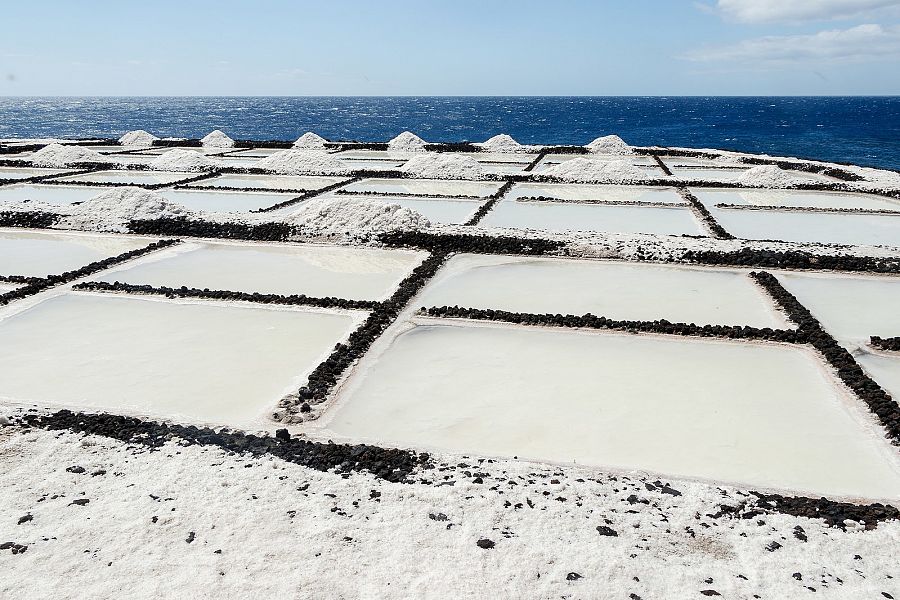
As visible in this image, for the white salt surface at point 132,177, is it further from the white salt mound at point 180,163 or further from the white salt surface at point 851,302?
the white salt surface at point 851,302

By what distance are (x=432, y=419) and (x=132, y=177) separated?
75.4ft

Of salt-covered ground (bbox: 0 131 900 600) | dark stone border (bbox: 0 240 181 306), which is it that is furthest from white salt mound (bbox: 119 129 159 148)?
dark stone border (bbox: 0 240 181 306)

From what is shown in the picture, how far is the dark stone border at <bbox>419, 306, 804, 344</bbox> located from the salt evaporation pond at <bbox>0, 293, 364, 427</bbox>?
5.40ft

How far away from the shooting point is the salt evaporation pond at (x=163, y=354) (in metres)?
7.14

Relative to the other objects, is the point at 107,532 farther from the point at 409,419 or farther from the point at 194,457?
the point at 409,419

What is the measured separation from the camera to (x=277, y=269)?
12727 mm

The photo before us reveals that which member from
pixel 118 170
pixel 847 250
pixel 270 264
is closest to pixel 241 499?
pixel 270 264

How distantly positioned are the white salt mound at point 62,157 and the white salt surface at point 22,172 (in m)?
1.07

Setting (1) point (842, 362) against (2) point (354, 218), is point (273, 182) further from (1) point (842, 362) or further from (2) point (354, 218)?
(1) point (842, 362)

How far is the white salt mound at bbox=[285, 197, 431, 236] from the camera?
49.0ft

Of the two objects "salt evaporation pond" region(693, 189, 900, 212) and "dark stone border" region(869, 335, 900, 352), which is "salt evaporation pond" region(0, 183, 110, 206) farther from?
"dark stone border" region(869, 335, 900, 352)

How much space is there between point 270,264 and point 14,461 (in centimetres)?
760

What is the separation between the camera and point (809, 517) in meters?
5.09

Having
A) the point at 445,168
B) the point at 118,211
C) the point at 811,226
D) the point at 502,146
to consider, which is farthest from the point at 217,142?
the point at 811,226
